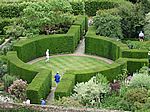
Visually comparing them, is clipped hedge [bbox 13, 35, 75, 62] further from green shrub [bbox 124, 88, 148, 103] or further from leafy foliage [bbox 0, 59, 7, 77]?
green shrub [bbox 124, 88, 148, 103]

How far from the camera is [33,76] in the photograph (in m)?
30.9

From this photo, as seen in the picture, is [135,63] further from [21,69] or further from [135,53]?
[21,69]

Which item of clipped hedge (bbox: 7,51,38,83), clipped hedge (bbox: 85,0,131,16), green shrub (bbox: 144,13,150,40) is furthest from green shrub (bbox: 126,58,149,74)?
clipped hedge (bbox: 85,0,131,16)

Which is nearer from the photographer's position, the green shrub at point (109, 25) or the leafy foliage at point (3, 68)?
the leafy foliage at point (3, 68)

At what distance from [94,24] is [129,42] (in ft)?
14.1

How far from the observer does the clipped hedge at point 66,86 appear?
1070 inches

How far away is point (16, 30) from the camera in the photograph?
40969mm

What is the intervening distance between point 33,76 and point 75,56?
7868 millimetres

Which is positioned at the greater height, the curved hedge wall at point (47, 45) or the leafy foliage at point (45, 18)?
the leafy foliage at point (45, 18)

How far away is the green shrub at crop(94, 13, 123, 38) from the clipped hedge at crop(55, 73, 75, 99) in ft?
33.2

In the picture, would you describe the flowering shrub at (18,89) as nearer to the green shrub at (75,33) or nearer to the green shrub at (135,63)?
the green shrub at (135,63)

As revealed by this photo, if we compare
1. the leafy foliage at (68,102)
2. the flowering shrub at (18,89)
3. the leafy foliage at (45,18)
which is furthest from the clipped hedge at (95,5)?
the leafy foliage at (68,102)

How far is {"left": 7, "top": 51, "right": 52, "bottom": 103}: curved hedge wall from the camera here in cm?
2759

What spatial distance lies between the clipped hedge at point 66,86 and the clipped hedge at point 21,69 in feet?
8.55
